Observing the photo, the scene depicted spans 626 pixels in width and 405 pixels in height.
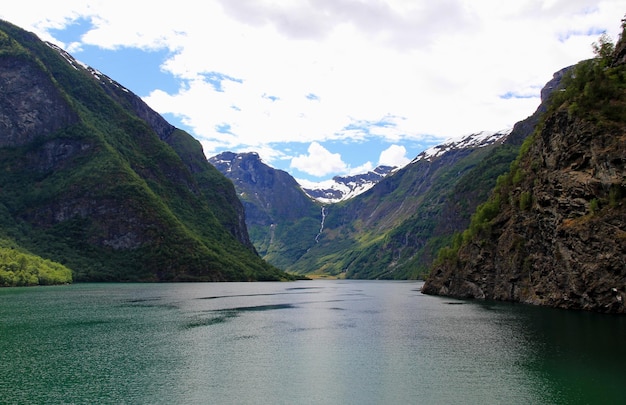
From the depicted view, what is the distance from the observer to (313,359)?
57.4m

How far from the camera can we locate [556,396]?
136 feet

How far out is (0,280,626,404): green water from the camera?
4262 cm

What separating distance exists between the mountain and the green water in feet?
28.7

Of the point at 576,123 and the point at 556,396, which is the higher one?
the point at 576,123

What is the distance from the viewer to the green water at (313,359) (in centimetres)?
4262

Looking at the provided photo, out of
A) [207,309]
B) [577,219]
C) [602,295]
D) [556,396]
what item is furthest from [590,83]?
[207,309]

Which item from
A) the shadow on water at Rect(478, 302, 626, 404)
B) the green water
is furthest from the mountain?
the shadow on water at Rect(478, 302, 626, 404)

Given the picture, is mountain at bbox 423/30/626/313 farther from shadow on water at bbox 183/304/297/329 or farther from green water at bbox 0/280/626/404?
shadow on water at bbox 183/304/297/329

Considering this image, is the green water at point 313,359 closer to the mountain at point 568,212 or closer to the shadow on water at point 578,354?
the shadow on water at point 578,354

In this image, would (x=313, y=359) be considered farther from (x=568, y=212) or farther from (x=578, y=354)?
(x=568, y=212)

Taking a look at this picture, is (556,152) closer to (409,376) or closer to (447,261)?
(447,261)

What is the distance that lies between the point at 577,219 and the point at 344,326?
5128 centimetres

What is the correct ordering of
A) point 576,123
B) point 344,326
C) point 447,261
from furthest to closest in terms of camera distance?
point 447,261 → point 576,123 → point 344,326

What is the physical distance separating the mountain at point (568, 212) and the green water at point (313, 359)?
8748mm
